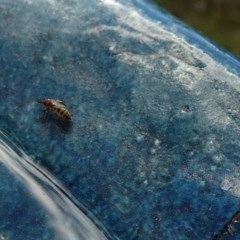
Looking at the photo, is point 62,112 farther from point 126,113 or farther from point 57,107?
point 126,113

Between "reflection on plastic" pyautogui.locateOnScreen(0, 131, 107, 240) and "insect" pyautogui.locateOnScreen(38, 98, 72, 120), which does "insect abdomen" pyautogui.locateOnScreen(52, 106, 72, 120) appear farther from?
"reflection on plastic" pyautogui.locateOnScreen(0, 131, 107, 240)

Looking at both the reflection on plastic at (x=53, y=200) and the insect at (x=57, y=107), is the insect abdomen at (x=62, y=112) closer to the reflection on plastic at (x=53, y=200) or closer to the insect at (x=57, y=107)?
the insect at (x=57, y=107)

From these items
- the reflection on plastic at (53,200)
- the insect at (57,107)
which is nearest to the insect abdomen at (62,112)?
the insect at (57,107)

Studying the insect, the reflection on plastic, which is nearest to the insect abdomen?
the insect

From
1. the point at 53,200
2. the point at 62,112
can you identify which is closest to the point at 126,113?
the point at 62,112

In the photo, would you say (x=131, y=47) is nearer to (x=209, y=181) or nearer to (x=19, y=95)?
(x=19, y=95)

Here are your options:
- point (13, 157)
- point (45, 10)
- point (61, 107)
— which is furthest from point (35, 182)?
point (45, 10)
